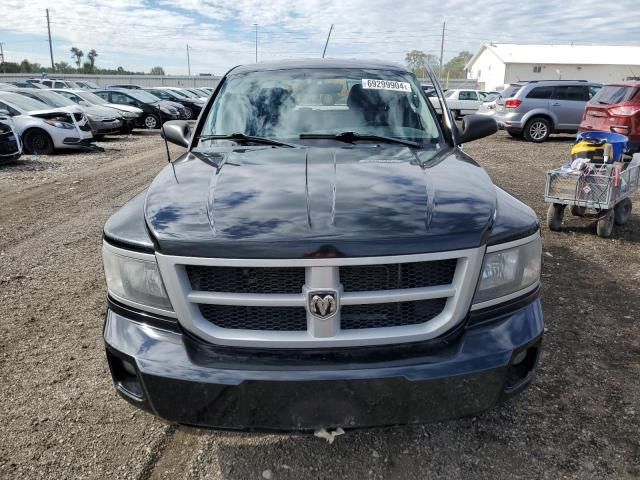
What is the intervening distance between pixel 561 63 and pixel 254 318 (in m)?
61.8

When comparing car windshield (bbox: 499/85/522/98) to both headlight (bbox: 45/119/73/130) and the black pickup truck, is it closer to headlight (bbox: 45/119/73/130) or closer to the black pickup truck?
headlight (bbox: 45/119/73/130)

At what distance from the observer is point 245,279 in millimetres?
1989

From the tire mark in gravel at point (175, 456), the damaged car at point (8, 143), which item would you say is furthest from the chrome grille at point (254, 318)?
the damaged car at point (8, 143)

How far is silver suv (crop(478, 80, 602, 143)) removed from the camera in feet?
51.6

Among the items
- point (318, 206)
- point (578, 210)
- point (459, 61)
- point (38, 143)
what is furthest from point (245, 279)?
point (459, 61)

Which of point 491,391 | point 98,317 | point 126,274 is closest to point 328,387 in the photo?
point 491,391

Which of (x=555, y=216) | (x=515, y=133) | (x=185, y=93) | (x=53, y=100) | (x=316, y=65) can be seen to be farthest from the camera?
(x=185, y=93)

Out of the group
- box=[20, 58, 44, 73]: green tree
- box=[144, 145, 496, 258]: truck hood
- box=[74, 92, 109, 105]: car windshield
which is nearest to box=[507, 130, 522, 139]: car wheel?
box=[74, 92, 109, 105]: car windshield

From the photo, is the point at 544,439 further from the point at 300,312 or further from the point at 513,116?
the point at 513,116

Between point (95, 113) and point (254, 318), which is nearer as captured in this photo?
point (254, 318)

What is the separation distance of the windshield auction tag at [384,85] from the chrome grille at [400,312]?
197 centimetres

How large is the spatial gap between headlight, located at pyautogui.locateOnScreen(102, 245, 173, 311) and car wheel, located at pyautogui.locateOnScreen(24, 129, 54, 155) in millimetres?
12426

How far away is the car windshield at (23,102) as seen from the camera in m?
13.3

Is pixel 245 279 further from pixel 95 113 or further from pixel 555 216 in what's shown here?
pixel 95 113
